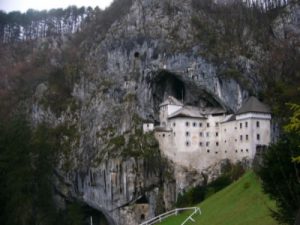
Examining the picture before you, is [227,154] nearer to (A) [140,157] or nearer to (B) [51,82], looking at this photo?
(A) [140,157]

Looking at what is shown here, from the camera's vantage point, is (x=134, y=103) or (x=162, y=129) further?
(x=134, y=103)

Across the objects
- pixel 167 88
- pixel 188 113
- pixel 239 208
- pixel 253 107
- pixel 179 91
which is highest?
pixel 167 88

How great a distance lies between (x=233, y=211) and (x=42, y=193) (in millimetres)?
38052

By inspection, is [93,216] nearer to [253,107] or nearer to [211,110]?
[211,110]

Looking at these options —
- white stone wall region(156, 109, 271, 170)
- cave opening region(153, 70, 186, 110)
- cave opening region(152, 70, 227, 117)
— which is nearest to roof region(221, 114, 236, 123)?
white stone wall region(156, 109, 271, 170)

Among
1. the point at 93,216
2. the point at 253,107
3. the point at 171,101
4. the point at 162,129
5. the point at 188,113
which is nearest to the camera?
the point at 253,107

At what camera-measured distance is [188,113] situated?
239 feet

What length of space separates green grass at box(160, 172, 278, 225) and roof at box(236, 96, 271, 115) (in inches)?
1404

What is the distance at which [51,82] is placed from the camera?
87188 mm

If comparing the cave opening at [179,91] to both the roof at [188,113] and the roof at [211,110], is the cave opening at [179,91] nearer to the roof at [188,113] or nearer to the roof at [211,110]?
the roof at [211,110]

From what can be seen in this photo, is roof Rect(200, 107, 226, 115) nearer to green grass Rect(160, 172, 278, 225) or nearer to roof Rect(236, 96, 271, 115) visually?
roof Rect(236, 96, 271, 115)

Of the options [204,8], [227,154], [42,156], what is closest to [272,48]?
[204,8]

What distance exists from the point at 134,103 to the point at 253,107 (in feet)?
54.2

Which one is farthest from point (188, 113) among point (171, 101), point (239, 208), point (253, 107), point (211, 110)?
point (239, 208)
